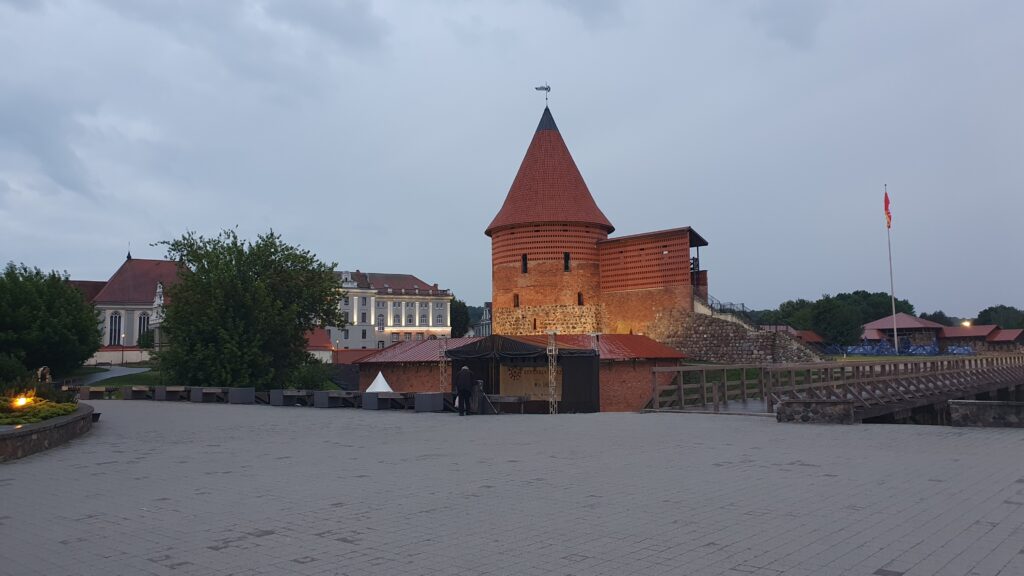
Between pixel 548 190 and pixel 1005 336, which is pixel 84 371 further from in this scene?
pixel 1005 336

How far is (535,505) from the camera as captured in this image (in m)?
7.13

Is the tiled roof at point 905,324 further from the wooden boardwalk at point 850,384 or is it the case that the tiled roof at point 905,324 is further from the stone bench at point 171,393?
the stone bench at point 171,393

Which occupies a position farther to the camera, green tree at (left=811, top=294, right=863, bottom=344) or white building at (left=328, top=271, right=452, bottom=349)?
white building at (left=328, top=271, right=452, bottom=349)

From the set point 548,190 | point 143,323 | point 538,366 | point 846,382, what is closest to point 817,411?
point 846,382

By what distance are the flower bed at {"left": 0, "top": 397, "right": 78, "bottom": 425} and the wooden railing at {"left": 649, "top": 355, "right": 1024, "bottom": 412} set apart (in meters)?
13.1

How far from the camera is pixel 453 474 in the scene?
30.0 ft

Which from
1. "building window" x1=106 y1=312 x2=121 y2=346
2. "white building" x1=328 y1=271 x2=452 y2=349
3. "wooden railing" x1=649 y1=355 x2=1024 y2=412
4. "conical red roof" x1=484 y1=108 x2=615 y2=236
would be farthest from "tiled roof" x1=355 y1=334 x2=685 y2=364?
"white building" x1=328 y1=271 x2=452 y2=349

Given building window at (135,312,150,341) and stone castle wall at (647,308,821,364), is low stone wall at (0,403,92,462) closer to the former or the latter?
stone castle wall at (647,308,821,364)

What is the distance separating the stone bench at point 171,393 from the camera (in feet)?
90.8

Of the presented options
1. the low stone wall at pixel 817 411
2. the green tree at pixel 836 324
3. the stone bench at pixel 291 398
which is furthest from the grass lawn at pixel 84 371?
the green tree at pixel 836 324

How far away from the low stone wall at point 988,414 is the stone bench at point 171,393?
2504cm

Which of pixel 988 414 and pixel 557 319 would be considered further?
pixel 557 319

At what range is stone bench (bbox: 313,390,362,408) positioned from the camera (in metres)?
22.3

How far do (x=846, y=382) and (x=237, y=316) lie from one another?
24.5 meters
